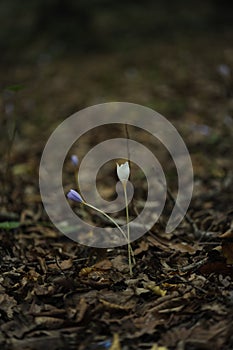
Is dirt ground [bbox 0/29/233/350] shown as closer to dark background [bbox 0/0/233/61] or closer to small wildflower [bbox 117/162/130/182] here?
small wildflower [bbox 117/162/130/182]

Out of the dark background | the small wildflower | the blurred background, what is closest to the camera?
the small wildflower

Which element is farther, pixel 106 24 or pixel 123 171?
pixel 106 24

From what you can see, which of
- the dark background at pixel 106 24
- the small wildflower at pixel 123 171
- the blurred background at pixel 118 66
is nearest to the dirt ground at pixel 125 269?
the blurred background at pixel 118 66

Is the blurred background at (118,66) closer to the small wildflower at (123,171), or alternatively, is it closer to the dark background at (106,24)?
the dark background at (106,24)

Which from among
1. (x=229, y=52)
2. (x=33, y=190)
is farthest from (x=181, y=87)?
(x=33, y=190)

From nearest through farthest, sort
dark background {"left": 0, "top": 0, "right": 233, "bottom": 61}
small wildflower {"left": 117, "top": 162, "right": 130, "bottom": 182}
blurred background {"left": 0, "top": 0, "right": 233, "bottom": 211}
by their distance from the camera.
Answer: small wildflower {"left": 117, "top": 162, "right": 130, "bottom": 182}
blurred background {"left": 0, "top": 0, "right": 233, "bottom": 211}
dark background {"left": 0, "top": 0, "right": 233, "bottom": 61}

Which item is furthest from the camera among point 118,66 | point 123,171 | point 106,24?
point 106,24

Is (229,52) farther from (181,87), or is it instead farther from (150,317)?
(150,317)

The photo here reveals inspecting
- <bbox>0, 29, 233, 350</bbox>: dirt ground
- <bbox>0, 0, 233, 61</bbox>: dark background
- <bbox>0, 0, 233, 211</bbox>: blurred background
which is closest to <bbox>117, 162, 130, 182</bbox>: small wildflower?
<bbox>0, 29, 233, 350</bbox>: dirt ground

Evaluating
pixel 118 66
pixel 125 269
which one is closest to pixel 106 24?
pixel 118 66

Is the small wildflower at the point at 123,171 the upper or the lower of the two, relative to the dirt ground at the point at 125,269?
upper

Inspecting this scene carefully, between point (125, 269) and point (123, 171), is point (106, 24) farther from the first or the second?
point (125, 269)
